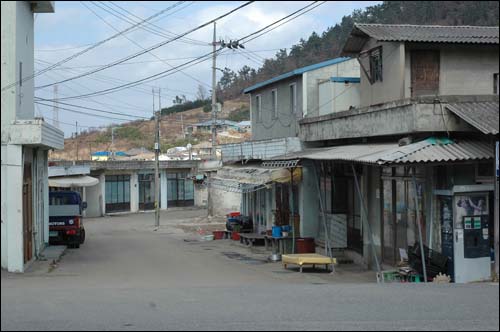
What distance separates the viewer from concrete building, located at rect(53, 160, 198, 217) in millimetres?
53562

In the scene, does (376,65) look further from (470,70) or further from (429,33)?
(470,70)

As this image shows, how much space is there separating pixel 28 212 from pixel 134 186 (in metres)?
37.3

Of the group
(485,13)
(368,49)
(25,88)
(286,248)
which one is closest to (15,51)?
(25,88)

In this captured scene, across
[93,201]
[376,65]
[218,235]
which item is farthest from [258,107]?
[93,201]

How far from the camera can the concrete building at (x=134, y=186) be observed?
53562mm

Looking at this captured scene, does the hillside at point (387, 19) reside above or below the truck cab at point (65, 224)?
above

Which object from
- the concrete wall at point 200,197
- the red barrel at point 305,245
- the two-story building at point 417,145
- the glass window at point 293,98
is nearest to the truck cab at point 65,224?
the red barrel at point 305,245

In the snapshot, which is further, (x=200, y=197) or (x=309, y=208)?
(x=200, y=197)

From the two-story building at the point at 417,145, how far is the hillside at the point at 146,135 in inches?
2665

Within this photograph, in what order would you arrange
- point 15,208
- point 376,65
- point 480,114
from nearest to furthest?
point 480,114, point 15,208, point 376,65

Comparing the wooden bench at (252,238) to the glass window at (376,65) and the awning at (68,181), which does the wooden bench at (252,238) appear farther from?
the awning at (68,181)

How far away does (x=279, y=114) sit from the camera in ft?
98.1

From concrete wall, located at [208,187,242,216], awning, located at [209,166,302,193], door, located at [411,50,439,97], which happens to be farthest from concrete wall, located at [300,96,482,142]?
concrete wall, located at [208,187,242,216]

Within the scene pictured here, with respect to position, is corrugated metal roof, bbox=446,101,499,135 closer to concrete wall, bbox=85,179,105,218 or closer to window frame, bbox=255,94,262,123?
window frame, bbox=255,94,262,123
